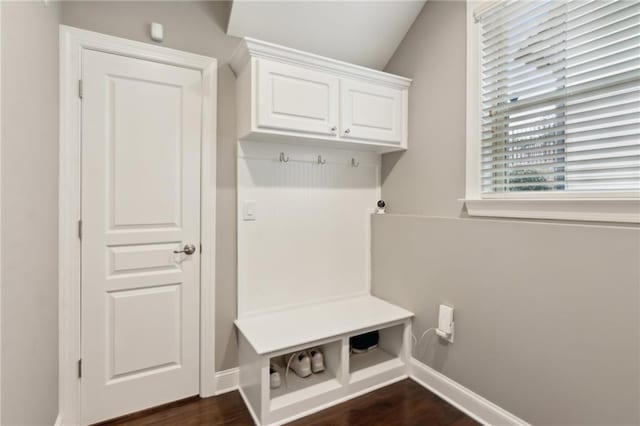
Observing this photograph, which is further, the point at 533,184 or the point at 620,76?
the point at 533,184

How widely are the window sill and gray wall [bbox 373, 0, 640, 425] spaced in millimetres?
49

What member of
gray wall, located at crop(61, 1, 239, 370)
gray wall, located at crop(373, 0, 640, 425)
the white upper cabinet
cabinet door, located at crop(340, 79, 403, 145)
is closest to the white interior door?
gray wall, located at crop(61, 1, 239, 370)

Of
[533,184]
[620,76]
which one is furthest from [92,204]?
[620,76]

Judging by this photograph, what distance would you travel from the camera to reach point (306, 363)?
2.14 m

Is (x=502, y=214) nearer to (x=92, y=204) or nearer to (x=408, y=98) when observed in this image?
(x=408, y=98)

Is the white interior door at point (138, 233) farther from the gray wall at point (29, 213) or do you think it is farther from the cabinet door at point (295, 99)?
the cabinet door at point (295, 99)

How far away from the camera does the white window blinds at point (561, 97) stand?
139cm

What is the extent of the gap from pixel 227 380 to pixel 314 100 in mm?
1844

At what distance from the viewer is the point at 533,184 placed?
5.62 feet

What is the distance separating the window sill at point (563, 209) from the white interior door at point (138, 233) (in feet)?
5.53

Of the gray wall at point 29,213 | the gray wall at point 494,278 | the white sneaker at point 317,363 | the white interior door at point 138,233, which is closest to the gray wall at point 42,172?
the gray wall at point 29,213

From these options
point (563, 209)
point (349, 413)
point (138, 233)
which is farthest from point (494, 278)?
point (138, 233)

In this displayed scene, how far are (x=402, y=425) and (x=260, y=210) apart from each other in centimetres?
149

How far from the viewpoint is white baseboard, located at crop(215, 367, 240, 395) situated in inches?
82.5
